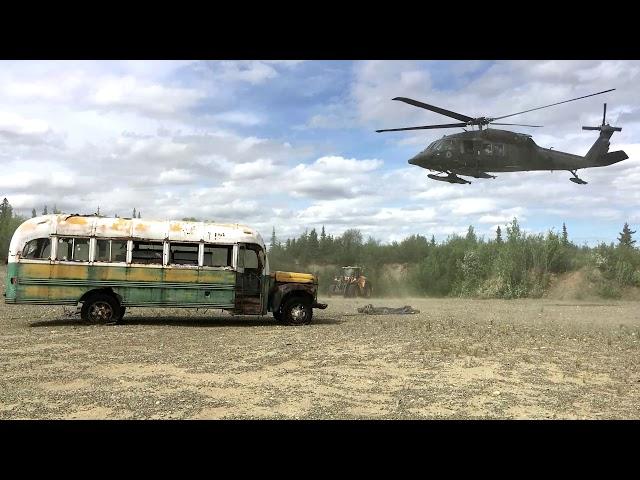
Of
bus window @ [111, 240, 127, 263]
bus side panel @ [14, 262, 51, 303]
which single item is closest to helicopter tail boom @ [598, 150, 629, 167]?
bus window @ [111, 240, 127, 263]

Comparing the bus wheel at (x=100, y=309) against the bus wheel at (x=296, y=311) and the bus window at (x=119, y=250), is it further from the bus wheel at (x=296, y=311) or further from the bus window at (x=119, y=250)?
the bus wheel at (x=296, y=311)

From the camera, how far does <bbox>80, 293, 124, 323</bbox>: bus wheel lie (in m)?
14.4

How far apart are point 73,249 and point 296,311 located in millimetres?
6359

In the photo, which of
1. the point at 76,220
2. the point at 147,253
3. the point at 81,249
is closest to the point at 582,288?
the point at 147,253

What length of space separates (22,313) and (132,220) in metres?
6.36

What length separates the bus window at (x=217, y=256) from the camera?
14.9m

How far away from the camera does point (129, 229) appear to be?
1446 centimetres

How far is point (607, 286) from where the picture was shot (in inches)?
1366

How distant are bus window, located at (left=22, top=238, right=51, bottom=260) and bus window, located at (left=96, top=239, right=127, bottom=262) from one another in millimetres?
1238

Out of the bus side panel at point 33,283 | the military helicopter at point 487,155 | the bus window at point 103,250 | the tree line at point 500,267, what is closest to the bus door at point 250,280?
the bus window at point 103,250

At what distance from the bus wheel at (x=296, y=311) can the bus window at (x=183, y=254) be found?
117 inches

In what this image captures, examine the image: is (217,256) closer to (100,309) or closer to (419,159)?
(100,309)
